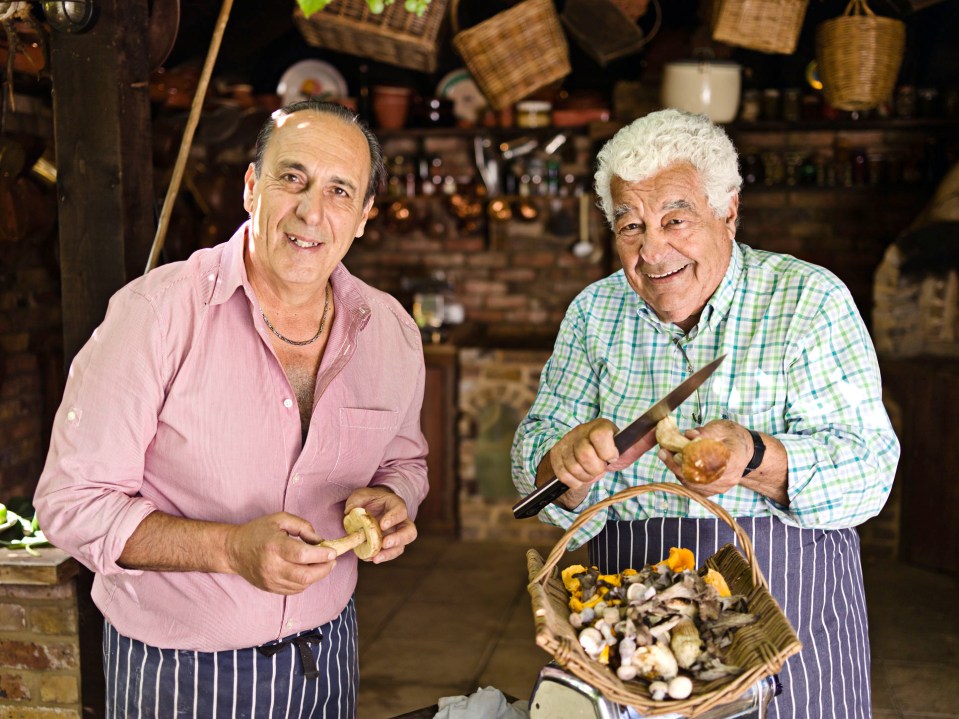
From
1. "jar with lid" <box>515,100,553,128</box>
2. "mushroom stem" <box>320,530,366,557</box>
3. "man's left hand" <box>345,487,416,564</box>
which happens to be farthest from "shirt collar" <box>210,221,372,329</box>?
"jar with lid" <box>515,100,553,128</box>

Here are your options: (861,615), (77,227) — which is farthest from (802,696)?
(77,227)

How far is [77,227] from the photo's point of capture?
7.55 ft

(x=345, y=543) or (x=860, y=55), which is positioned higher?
(x=860, y=55)

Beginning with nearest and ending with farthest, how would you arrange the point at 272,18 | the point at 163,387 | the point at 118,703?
the point at 163,387 → the point at 118,703 → the point at 272,18

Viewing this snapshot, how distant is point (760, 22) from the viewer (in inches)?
166

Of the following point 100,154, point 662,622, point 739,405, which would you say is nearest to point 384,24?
point 100,154

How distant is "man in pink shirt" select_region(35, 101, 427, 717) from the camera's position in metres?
1.58

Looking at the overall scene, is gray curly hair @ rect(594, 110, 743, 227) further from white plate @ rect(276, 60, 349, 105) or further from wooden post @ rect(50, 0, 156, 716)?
white plate @ rect(276, 60, 349, 105)

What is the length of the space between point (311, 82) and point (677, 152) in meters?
4.40

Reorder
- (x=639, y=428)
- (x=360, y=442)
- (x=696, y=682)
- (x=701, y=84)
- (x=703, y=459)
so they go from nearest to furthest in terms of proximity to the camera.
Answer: (x=696, y=682)
(x=703, y=459)
(x=639, y=428)
(x=360, y=442)
(x=701, y=84)

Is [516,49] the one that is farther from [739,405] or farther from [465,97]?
[739,405]

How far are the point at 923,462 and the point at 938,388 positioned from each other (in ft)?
1.23

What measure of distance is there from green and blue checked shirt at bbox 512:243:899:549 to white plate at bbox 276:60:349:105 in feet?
13.6

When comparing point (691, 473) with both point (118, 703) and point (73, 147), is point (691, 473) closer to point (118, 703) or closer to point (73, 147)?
point (118, 703)
